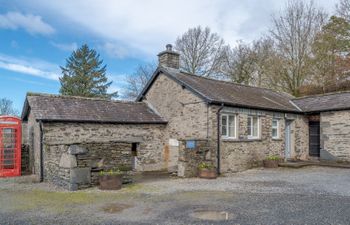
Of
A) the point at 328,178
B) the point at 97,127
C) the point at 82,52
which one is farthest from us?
the point at 82,52

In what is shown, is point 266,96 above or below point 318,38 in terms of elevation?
below

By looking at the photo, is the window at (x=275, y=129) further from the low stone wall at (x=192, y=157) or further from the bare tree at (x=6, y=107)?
the bare tree at (x=6, y=107)

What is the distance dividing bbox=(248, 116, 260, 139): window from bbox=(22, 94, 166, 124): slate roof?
4654 millimetres

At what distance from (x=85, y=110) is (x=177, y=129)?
477 cm

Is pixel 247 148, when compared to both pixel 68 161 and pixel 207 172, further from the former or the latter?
pixel 68 161

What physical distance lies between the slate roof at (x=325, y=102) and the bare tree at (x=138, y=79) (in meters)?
28.4

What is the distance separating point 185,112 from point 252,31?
22743mm

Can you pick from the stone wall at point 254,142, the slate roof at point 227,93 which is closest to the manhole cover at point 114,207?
the stone wall at point 254,142

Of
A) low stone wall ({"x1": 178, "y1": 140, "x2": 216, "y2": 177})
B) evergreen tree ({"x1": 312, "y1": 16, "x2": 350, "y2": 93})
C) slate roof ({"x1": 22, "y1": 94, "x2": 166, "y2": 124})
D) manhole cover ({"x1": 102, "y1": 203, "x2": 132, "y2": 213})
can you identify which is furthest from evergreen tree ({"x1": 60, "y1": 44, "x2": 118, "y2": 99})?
manhole cover ({"x1": 102, "y1": 203, "x2": 132, "y2": 213})

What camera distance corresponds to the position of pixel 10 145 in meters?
14.5

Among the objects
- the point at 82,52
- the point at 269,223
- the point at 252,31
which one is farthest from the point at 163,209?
the point at 82,52

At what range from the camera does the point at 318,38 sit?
27.7 m

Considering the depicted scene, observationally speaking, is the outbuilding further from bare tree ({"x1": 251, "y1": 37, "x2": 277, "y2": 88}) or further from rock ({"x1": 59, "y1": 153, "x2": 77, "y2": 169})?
bare tree ({"x1": 251, "y1": 37, "x2": 277, "y2": 88})

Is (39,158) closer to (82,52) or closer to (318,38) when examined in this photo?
(318,38)
